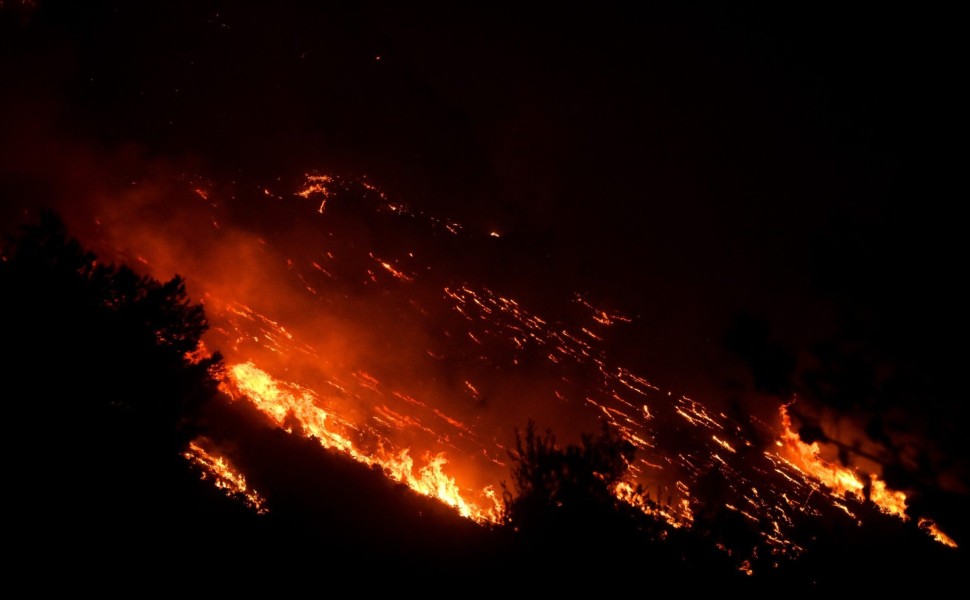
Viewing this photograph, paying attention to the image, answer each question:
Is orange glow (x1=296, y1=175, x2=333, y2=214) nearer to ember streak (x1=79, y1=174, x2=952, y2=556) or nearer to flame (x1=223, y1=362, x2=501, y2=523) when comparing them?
ember streak (x1=79, y1=174, x2=952, y2=556)

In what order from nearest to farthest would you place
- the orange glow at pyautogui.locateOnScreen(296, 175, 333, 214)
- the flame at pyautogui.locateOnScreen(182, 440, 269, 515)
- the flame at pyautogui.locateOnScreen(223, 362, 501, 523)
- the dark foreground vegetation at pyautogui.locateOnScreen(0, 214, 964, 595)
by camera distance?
the dark foreground vegetation at pyautogui.locateOnScreen(0, 214, 964, 595) < the flame at pyautogui.locateOnScreen(182, 440, 269, 515) < the flame at pyautogui.locateOnScreen(223, 362, 501, 523) < the orange glow at pyautogui.locateOnScreen(296, 175, 333, 214)

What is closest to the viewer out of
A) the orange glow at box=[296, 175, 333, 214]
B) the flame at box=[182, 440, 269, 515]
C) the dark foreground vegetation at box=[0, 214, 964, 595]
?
the dark foreground vegetation at box=[0, 214, 964, 595]

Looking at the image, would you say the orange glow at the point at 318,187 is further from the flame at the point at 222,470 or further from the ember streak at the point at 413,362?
the flame at the point at 222,470

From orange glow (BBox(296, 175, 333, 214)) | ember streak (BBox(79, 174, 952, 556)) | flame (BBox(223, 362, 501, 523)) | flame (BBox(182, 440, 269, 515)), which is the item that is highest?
orange glow (BBox(296, 175, 333, 214))

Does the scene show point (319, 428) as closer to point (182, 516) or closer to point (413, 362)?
point (413, 362)

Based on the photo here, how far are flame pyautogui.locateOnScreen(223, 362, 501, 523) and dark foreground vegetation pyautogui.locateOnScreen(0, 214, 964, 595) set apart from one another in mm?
10239

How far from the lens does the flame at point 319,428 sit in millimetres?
21656

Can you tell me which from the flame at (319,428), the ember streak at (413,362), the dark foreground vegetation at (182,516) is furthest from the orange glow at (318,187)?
the dark foreground vegetation at (182,516)

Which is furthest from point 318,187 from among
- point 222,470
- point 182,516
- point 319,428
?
point 182,516

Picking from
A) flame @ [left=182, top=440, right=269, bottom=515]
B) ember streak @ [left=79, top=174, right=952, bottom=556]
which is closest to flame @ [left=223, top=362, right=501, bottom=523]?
ember streak @ [left=79, top=174, right=952, bottom=556]

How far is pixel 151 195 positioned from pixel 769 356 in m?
28.7

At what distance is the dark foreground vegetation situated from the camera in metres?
7.29

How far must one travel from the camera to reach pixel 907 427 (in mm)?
6844

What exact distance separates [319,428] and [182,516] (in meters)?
13.0
